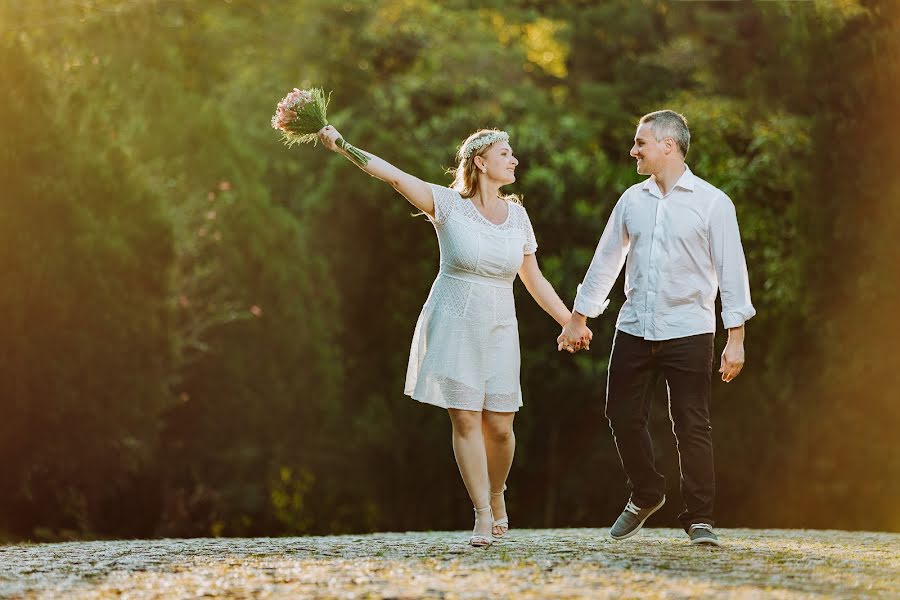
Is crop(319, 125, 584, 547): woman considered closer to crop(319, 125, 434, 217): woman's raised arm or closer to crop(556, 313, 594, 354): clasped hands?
crop(319, 125, 434, 217): woman's raised arm

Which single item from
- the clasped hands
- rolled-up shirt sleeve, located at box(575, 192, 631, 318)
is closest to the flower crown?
rolled-up shirt sleeve, located at box(575, 192, 631, 318)

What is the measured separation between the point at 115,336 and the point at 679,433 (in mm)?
8726

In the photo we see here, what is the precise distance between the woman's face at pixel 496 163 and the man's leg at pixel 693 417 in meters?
1.24

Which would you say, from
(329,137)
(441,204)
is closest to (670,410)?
(441,204)

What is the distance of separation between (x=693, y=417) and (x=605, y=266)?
0.91 meters

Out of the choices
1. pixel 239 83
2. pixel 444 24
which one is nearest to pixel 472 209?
pixel 239 83

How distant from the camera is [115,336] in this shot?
14227 mm

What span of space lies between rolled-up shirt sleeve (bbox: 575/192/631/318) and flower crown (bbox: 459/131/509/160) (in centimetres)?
69

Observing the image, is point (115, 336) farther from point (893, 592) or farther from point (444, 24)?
point (444, 24)

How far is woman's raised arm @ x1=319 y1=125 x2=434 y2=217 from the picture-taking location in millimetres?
6891

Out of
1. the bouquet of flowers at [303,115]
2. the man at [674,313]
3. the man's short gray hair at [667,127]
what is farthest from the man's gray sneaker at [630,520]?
the bouquet of flowers at [303,115]

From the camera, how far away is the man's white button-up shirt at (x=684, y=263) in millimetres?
6676

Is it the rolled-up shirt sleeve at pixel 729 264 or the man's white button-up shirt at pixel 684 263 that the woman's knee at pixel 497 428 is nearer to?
the man's white button-up shirt at pixel 684 263

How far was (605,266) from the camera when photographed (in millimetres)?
7090
